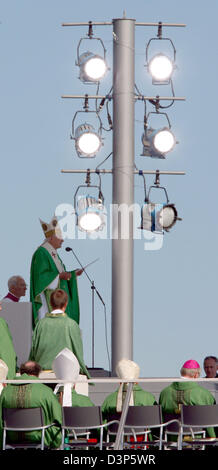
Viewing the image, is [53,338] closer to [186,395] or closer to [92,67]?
[186,395]

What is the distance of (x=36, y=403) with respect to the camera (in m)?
12.8

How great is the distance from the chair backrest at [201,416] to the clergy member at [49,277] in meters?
5.57

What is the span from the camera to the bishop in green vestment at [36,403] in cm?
1283

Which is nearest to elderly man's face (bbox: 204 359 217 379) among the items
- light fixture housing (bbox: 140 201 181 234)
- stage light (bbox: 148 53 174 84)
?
light fixture housing (bbox: 140 201 181 234)

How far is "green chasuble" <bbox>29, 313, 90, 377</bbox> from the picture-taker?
15.8 m

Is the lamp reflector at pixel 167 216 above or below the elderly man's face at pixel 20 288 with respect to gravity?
above

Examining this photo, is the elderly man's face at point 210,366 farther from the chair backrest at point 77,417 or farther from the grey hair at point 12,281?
the chair backrest at point 77,417

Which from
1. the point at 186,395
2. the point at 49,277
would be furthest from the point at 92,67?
the point at 186,395

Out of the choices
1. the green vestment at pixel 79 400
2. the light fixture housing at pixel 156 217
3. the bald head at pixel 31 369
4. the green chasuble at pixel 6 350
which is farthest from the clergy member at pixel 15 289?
the bald head at pixel 31 369

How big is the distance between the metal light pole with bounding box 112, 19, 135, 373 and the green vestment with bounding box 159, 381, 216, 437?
4104 millimetres

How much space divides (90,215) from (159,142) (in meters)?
1.26

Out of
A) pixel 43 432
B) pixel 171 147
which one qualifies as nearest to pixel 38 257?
pixel 171 147

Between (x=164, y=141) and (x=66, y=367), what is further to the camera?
(x=164, y=141)

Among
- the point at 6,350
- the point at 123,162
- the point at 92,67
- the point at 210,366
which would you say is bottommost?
the point at 210,366
